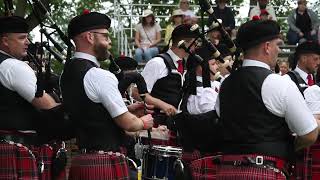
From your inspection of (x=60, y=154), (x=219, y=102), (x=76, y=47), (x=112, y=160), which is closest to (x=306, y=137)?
(x=219, y=102)

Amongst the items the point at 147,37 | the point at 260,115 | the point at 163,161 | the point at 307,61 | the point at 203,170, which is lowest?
the point at 203,170

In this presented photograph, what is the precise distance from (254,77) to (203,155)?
5.33ft

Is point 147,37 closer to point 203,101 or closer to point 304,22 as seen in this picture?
point 304,22

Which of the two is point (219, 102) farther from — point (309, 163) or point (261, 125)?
point (309, 163)

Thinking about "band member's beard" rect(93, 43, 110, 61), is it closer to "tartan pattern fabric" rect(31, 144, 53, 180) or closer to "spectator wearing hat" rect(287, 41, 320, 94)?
"tartan pattern fabric" rect(31, 144, 53, 180)

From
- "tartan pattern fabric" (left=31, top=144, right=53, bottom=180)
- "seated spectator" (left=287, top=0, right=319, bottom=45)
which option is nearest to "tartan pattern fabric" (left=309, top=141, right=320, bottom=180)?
"tartan pattern fabric" (left=31, top=144, right=53, bottom=180)

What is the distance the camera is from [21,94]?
15.7ft

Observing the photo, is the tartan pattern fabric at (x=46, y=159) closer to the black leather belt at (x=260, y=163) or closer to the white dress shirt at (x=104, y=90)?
the white dress shirt at (x=104, y=90)

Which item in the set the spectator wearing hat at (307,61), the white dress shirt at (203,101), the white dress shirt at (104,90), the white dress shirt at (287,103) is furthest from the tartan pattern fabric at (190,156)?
the white dress shirt at (287,103)

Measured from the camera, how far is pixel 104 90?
4.36 meters

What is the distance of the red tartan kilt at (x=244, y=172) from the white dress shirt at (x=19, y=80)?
1.42m

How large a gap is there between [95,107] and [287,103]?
4.07 ft

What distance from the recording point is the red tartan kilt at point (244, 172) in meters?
4.28

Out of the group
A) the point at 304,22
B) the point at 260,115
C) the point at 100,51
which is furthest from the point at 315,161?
the point at 304,22
